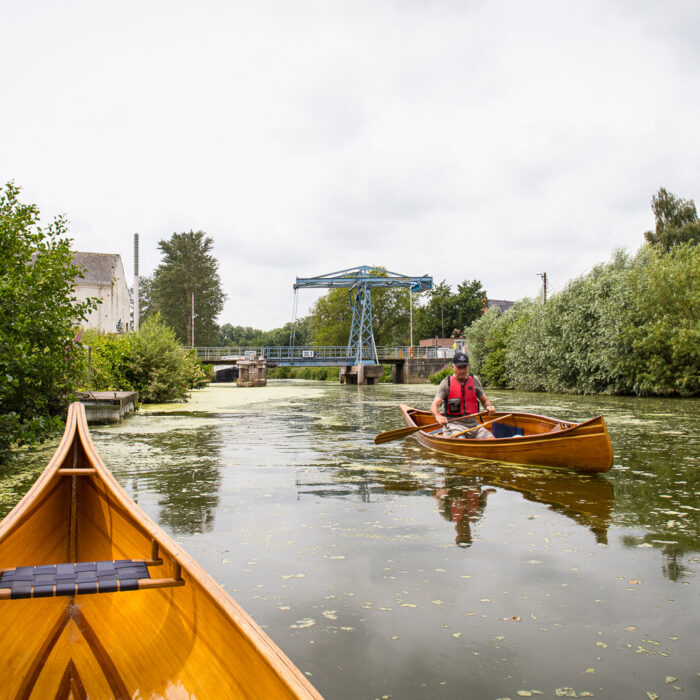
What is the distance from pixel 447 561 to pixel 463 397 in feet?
15.2

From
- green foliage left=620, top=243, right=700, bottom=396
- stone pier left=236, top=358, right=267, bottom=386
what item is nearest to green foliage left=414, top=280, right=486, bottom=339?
stone pier left=236, top=358, right=267, bottom=386

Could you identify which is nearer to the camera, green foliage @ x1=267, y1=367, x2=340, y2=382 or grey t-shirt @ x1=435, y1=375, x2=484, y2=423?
grey t-shirt @ x1=435, y1=375, x2=484, y2=423

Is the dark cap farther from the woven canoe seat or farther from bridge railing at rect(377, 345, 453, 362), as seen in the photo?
bridge railing at rect(377, 345, 453, 362)

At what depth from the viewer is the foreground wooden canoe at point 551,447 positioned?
20.4 feet

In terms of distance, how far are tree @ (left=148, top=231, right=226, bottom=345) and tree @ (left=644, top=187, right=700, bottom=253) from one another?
37.0 metres

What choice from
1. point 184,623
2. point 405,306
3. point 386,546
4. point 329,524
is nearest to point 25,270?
point 329,524

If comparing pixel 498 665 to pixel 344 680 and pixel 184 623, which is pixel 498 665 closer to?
pixel 344 680

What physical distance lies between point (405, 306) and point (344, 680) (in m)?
59.6

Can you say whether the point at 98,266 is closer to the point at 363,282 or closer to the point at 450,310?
the point at 363,282

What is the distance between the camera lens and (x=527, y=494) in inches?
226

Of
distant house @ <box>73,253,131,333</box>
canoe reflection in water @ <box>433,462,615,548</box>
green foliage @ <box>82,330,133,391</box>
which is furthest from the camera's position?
distant house @ <box>73,253,131,333</box>

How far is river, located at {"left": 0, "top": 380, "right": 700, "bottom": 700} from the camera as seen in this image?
2445 millimetres

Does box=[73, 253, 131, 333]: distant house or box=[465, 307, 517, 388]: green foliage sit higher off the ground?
box=[73, 253, 131, 333]: distant house

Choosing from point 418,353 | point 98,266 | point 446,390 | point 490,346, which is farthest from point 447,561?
point 418,353
